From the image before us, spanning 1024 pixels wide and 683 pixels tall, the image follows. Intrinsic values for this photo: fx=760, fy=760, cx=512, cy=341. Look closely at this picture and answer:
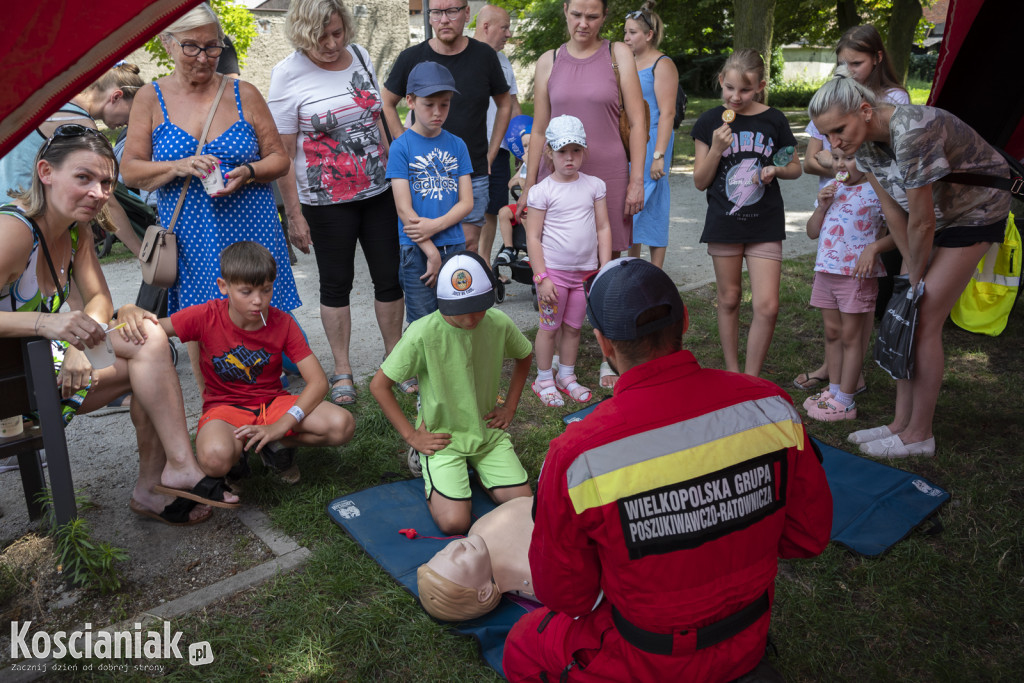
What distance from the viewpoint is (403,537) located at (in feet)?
10.9

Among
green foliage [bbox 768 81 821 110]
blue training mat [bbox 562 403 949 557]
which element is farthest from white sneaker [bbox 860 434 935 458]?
green foliage [bbox 768 81 821 110]

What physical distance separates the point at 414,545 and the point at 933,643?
79.1 inches

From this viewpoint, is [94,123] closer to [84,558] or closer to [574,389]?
[84,558]

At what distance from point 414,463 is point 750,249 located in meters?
2.26

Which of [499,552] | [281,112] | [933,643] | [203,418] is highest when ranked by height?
[281,112]

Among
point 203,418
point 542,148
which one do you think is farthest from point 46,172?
point 542,148

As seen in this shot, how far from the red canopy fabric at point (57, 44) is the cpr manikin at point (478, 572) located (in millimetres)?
1880

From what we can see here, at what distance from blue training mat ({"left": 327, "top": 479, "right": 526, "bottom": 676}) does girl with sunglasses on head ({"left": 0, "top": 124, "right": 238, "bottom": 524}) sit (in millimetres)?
558

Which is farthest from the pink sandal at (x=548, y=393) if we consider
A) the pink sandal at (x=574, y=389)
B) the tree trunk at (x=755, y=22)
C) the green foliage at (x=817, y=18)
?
the green foliage at (x=817, y=18)

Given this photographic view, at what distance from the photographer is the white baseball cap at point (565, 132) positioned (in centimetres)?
427

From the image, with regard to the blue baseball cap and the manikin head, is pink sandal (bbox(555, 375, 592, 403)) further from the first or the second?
the manikin head

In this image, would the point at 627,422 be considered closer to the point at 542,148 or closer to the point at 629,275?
the point at 629,275

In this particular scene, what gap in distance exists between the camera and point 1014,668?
8.48ft

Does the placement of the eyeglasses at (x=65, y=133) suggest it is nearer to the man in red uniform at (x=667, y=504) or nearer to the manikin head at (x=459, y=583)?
the manikin head at (x=459, y=583)
